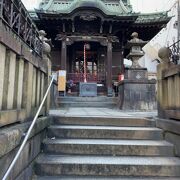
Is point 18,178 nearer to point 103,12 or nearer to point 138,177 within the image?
point 138,177

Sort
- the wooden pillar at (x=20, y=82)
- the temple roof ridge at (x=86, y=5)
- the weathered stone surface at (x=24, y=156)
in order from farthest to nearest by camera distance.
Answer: the temple roof ridge at (x=86, y=5) < the wooden pillar at (x=20, y=82) < the weathered stone surface at (x=24, y=156)

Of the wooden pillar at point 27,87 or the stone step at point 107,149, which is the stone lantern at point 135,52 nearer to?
the stone step at point 107,149

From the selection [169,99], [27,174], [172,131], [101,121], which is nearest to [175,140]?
[172,131]

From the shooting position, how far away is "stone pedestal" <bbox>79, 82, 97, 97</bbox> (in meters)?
14.7

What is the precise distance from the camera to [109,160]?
4113mm

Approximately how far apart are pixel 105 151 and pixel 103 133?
1.80 ft

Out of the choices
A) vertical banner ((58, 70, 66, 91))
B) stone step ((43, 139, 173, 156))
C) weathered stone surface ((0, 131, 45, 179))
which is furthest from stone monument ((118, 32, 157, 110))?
weathered stone surface ((0, 131, 45, 179))

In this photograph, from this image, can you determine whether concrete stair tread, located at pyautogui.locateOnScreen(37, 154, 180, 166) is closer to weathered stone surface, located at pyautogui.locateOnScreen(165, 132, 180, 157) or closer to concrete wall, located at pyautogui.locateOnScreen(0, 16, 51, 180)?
weathered stone surface, located at pyautogui.locateOnScreen(165, 132, 180, 157)

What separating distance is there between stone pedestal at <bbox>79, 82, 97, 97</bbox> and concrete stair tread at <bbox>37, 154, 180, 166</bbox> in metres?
10.5

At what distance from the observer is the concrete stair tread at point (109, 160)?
396 cm

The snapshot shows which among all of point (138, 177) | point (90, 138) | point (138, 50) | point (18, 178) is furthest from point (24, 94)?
point (138, 50)

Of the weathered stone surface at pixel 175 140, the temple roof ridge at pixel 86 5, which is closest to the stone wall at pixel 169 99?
the weathered stone surface at pixel 175 140

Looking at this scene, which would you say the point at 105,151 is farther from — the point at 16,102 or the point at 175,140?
the point at 16,102

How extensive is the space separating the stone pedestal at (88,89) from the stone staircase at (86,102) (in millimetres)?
1621
